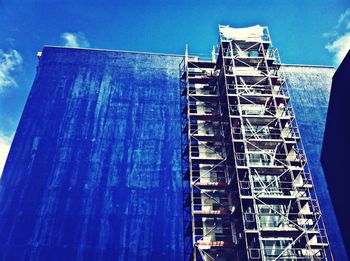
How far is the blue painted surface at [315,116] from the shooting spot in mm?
27875

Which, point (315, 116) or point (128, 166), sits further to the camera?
point (315, 116)

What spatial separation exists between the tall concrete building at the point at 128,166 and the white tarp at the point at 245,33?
0.92 m

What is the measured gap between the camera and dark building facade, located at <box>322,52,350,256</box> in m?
28.0

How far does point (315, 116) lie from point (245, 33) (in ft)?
32.9

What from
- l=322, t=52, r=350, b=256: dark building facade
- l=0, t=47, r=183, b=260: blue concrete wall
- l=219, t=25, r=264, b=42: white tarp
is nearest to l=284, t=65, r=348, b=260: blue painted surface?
l=322, t=52, r=350, b=256: dark building facade

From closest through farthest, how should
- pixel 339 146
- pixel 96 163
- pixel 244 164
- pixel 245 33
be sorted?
pixel 244 164 < pixel 96 163 < pixel 339 146 < pixel 245 33

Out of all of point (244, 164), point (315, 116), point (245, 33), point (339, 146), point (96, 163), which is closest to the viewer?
point (244, 164)

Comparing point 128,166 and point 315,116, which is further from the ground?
point 315,116

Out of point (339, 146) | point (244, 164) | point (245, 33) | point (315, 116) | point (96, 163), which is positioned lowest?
point (244, 164)

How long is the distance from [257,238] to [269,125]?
10.2m

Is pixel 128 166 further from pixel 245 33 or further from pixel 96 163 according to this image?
pixel 245 33

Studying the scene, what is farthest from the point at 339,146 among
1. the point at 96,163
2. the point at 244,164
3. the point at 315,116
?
the point at 96,163

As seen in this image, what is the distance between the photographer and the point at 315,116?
34.0m

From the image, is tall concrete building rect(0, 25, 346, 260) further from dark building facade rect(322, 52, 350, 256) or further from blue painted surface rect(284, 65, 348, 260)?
dark building facade rect(322, 52, 350, 256)
